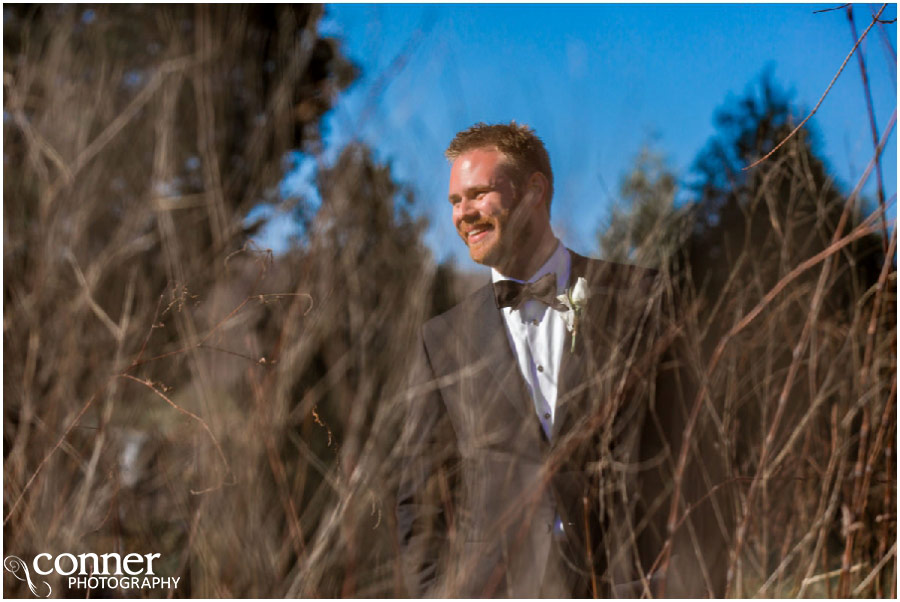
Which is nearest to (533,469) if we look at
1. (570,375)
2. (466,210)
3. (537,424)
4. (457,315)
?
(537,424)

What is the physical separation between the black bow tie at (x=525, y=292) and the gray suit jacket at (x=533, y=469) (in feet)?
0.08

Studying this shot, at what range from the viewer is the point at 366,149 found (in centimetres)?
133

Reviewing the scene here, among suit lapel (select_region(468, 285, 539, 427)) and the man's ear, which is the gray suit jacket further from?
the man's ear

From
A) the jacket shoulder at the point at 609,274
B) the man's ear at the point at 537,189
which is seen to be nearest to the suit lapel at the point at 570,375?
the jacket shoulder at the point at 609,274

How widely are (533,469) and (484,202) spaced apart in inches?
20.2

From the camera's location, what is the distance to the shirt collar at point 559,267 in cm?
129

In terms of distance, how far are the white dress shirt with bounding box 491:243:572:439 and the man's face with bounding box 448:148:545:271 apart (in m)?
0.06

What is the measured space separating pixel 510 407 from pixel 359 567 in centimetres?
39

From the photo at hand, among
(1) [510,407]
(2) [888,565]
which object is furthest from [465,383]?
(2) [888,565]

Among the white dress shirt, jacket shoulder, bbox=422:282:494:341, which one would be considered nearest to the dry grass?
jacket shoulder, bbox=422:282:494:341

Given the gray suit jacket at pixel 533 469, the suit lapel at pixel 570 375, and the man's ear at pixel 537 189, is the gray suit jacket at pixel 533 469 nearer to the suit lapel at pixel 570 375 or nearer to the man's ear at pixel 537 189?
the suit lapel at pixel 570 375

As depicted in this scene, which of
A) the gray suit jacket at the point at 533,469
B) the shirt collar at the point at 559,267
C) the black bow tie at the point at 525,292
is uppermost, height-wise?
the shirt collar at the point at 559,267

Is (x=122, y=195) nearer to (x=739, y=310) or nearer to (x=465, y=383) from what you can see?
(x=465, y=383)

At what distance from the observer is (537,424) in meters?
1.21
